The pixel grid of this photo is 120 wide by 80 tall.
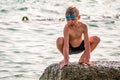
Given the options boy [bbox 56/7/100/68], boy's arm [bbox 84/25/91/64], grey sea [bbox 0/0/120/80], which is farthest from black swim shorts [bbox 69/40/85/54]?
grey sea [bbox 0/0/120/80]

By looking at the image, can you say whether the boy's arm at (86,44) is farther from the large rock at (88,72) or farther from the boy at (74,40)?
the large rock at (88,72)

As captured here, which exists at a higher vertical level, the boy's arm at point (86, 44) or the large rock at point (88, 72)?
the boy's arm at point (86, 44)

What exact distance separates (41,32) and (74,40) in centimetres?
982

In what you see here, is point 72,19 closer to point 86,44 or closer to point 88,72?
point 86,44

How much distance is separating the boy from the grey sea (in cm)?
403

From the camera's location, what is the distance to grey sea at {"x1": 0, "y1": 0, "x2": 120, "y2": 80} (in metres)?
13.7

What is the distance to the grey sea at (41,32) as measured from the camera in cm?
1371

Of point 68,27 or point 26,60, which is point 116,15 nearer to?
point 26,60

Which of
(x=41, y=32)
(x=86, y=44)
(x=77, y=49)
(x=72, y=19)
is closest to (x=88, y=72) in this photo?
(x=86, y=44)

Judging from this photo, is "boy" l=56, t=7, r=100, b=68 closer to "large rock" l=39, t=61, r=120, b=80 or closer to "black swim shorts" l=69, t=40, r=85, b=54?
"black swim shorts" l=69, t=40, r=85, b=54

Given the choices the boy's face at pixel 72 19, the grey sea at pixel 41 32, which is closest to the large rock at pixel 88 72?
the boy's face at pixel 72 19

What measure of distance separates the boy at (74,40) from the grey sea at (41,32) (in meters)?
4.03

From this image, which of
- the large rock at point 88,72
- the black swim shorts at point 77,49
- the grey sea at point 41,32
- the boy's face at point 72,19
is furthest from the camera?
the grey sea at point 41,32

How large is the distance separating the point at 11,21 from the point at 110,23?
14.4ft
